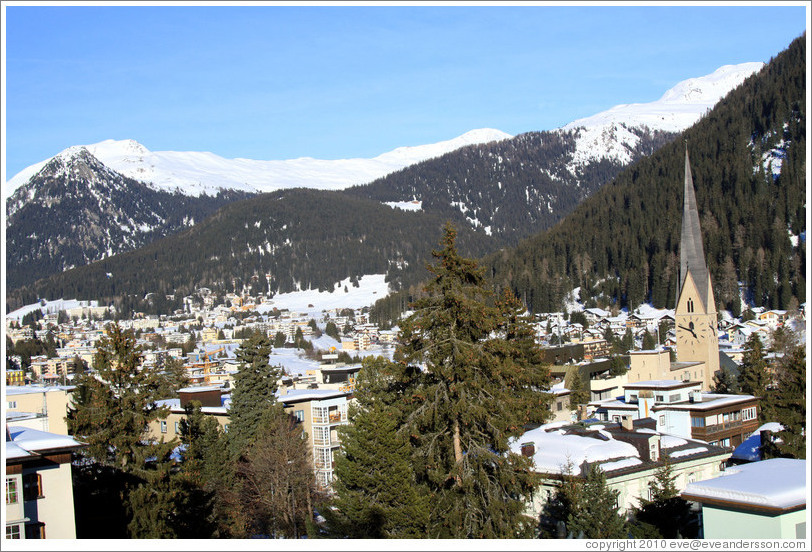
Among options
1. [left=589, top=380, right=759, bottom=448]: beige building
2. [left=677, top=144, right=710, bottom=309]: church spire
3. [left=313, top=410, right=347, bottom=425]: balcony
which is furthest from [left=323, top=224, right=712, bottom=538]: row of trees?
[left=677, top=144, right=710, bottom=309]: church spire

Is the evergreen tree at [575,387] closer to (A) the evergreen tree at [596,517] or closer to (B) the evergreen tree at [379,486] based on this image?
(A) the evergreen tree at [596,517]

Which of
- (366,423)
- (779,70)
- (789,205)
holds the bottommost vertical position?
(366,423)

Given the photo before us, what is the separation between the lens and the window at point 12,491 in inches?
656

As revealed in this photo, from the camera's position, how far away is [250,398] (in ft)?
141

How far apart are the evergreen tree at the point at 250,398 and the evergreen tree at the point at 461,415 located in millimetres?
21163

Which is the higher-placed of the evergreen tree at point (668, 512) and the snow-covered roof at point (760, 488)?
the snow-covered roof at point (760, 488)

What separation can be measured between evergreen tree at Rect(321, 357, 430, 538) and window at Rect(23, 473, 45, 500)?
7303 mm

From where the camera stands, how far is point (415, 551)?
10.2m

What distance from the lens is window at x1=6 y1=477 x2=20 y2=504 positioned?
656 inches

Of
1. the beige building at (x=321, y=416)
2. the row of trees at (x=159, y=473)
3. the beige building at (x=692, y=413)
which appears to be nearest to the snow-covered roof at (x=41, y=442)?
the row of trees at (x=159, y=473)

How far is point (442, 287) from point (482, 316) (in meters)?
1.22

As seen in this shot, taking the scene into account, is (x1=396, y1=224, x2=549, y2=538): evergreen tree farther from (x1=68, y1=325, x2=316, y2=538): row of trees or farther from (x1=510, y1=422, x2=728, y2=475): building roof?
(x1=68, y1=325, x2=316, y2=538): row of trees

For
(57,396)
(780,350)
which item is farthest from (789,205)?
(57,396)

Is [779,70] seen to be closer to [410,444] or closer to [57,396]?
[57,396]
